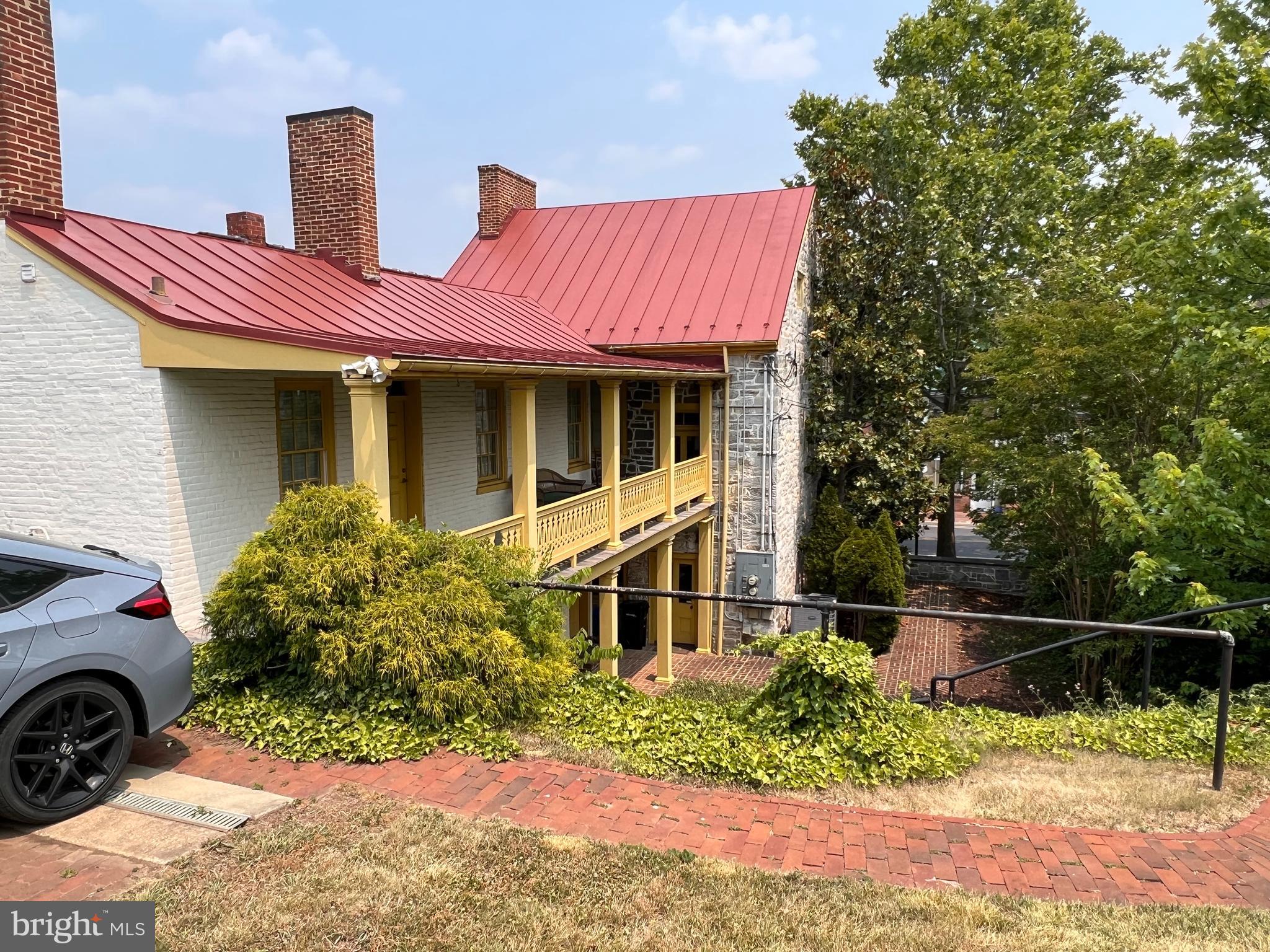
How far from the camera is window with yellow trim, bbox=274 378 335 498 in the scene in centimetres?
891

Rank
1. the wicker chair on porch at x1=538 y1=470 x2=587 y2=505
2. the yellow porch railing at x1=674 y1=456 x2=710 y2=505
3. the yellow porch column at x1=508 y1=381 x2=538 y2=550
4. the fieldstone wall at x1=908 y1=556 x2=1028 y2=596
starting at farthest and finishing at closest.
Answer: the fieldstone wall at x1=908 y1=556 x2=1028 y2=596 < the yellow porch railing at x1=674 y1=456 x2=710 y2=505 < the wicker chair on porch at x1=538 y1=470 x2=587 y2=505 < the yellow porch column at x1=508 y1=381 x2=538 y2=550

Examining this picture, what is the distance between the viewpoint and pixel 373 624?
561 cm

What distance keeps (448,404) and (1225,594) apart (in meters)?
10.3

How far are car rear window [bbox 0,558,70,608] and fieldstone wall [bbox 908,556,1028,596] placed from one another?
22.4m

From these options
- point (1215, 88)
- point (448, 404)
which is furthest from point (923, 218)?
point (448, 404)

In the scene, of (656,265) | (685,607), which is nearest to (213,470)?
(685,607)

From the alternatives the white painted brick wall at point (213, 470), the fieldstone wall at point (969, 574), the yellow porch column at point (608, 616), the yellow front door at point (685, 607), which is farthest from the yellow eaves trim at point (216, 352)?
the fieldstone wall at point (969, 574)

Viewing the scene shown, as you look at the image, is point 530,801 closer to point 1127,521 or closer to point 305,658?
point 305,658

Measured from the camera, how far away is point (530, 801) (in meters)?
4.77

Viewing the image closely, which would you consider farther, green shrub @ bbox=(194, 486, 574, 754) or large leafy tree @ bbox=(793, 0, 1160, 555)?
large leafy tree @ bbox=(793, 0, 1160, 555)

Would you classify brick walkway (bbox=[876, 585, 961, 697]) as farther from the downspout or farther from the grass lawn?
the grass lawn

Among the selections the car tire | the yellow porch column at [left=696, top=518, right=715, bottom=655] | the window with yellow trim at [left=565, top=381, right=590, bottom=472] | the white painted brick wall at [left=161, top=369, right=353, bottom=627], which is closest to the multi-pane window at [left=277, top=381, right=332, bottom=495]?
the white painted brick wall at [left=161, top=369, right=353, bottom=627]

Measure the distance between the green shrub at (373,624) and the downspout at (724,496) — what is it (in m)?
10.7

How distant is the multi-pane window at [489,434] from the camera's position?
40.8ft
